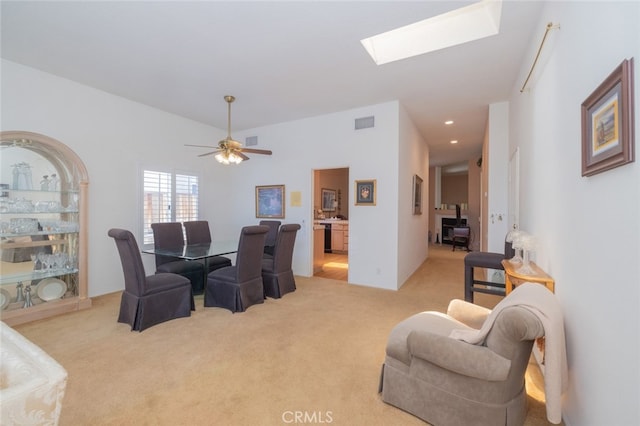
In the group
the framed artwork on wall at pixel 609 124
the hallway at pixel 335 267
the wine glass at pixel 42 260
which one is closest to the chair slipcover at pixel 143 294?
the wine glass at pixel 42 260

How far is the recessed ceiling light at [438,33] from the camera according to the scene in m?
2.59

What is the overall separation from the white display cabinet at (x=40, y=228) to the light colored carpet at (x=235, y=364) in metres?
0.35

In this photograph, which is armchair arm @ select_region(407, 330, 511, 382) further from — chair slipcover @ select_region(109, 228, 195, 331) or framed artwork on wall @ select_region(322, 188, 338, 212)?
framed artwork on wall @ select_region(322, 188, 338, 212)

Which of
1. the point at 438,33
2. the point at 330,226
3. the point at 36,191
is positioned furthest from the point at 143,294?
the point at 330,226

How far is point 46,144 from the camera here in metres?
3.23

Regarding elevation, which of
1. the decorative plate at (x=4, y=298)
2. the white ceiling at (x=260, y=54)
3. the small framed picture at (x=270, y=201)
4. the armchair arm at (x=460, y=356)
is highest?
the white ceiling at (x=260, y=54)

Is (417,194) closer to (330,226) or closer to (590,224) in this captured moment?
(330,226)

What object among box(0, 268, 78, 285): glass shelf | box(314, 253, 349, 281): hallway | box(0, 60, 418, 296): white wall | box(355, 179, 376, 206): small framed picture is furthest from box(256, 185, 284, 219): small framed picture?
box(0, 268, 78, 285): glass shelf

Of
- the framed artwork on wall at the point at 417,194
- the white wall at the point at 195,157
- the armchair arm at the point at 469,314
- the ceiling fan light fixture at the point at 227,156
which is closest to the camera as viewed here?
the armchair arm at the point at 469,314

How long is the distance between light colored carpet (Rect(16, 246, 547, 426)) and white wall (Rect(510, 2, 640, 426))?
0.67 meters

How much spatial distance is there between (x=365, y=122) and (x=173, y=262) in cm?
369

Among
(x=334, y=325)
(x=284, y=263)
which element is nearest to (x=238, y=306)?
(x=284, y=263)

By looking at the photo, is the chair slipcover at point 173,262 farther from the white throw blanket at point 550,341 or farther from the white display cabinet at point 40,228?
the white throw blanket at point 550,341

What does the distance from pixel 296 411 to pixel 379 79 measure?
3586 millimetres
